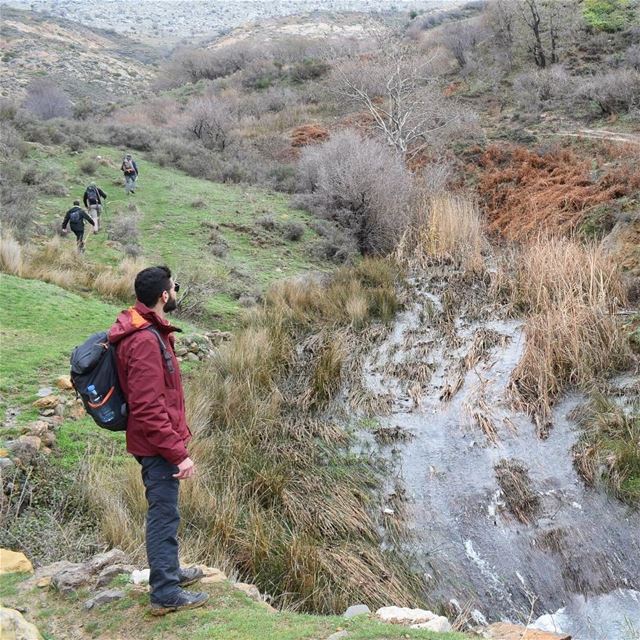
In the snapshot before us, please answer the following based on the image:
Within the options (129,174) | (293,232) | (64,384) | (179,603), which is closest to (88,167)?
(129,174)

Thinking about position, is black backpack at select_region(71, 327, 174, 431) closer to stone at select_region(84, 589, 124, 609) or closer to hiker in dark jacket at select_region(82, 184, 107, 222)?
stone at select_region(84, 589, 124, 609)

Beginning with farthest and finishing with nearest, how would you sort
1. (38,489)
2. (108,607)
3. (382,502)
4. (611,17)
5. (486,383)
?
(611,17) → (486,383) → (382,502) → (38,489) → (108,607)

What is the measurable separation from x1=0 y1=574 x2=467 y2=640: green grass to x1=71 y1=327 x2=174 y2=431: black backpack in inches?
39.4

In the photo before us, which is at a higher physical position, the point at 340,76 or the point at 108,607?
the point at 340,76

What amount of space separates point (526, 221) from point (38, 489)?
39.3ft

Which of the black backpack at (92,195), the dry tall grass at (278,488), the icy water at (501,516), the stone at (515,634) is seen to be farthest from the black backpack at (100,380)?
the black backpack at (92,195)

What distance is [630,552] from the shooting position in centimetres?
476

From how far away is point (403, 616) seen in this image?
132 inches

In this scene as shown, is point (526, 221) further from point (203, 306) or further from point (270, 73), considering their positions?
point (270, 73)

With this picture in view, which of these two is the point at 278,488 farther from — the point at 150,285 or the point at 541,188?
the point at 541,188

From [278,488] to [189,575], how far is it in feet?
6.54

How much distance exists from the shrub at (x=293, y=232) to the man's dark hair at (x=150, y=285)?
11379mm

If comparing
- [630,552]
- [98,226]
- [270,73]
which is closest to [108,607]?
[630,552]

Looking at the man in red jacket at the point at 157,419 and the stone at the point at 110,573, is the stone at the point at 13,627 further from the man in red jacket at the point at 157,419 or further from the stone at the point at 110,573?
the stone at the point at 110,573
